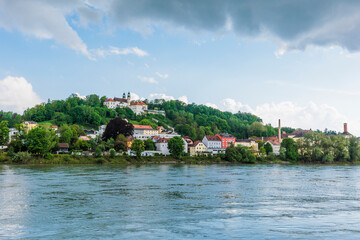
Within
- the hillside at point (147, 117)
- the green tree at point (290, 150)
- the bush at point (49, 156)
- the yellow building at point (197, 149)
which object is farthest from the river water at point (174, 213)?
the hillside at point (147, 117)

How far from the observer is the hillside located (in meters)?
125

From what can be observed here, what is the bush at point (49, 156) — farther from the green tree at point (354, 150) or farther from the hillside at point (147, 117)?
the green tree at point (354, 150)

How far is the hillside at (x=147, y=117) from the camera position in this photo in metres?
125

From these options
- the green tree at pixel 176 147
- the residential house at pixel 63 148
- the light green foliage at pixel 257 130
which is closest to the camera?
the residential house at pixel 63 148

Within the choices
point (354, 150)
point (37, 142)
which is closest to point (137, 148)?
point (37, 142)

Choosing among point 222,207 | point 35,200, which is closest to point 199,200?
point 222,207

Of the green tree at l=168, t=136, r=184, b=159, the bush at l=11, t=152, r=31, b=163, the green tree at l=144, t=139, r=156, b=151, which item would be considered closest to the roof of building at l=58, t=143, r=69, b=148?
the bush at l=11, t=152, r=31, b=163

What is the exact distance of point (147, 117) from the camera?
477 ft

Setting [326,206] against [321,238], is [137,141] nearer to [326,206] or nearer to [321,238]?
[326,206]

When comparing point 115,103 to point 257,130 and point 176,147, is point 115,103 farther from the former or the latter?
point 176,147

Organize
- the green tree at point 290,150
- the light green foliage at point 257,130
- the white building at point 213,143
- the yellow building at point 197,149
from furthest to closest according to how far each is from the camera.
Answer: the light green foliage at point 257,130 < the white building at point 213,143 < the yellow building at point 197,149 < the green tree at point 290,150

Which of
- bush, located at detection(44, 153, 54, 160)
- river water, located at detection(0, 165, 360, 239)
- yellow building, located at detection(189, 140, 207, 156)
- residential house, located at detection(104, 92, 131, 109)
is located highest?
residential house, located at detection(104, 92, 131, 109)

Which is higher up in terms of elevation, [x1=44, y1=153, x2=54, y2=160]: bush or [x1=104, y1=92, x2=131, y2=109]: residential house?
[x1=104, y1=92, x2=131, y2=109]: residential house

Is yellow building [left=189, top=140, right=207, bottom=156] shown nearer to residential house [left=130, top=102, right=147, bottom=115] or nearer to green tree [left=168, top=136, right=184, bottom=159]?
green tree [left=168, top=136, right=184, bottom=159]
